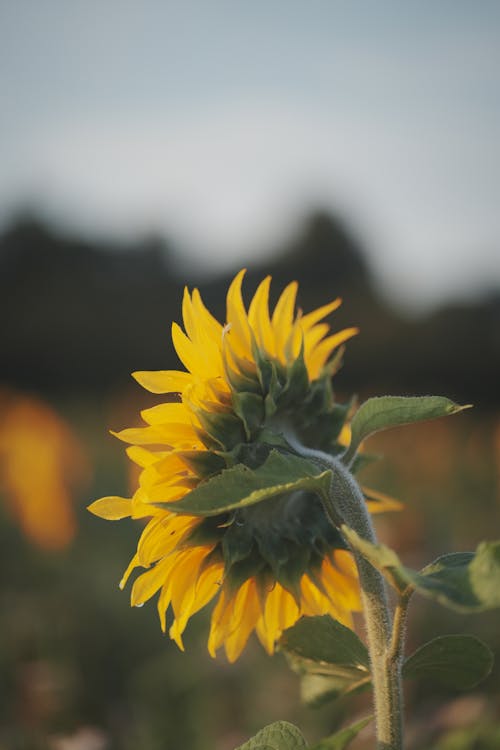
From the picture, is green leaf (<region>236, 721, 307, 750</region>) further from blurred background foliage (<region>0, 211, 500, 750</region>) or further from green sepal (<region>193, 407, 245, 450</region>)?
blurred background foliage (<region>0, 211, 500, 750</region>)

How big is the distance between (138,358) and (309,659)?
35.7ft

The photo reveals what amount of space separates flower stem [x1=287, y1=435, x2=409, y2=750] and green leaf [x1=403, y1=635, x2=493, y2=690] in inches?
1.4

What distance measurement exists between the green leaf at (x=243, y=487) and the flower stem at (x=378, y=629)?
0.07 m

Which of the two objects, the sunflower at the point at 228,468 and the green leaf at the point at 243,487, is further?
the sunflower at the point at 228,468

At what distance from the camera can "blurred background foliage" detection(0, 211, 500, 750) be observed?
89.2 inches

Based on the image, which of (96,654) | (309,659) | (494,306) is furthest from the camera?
(494,306)

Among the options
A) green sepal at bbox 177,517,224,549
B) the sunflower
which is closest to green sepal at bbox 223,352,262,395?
the sunflower

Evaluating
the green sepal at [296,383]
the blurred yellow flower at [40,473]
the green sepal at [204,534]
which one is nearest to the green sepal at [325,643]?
the green sepal at [204,534]

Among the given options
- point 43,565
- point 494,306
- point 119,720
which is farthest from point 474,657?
point 494,306

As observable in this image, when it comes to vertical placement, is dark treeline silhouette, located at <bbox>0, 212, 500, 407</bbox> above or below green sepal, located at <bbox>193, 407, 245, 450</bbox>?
above

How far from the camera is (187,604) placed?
3.05 feet

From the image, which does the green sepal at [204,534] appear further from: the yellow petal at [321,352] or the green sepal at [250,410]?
the yellow petal at [321,352]

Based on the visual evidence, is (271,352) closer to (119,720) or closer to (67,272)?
(119,720)

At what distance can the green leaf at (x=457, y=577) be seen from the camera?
64 centimetres
